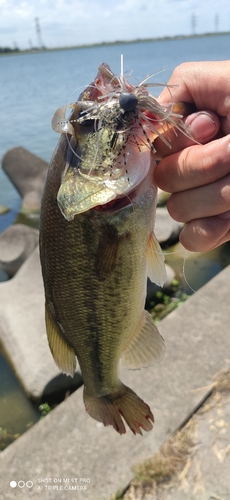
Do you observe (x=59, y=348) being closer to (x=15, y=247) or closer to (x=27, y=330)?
(x=27, y=330)

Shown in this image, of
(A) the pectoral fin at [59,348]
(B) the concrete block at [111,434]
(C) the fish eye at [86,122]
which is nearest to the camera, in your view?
(C) the fish eye at [86,122]

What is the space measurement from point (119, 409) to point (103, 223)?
3.67 feet

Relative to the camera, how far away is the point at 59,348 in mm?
1825

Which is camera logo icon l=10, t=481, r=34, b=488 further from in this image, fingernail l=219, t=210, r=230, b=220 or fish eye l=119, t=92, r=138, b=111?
fish eye l=119, t=92, r=138, b=111

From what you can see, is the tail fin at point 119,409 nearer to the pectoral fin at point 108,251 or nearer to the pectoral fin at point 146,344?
the pectoral fin at point 146,344

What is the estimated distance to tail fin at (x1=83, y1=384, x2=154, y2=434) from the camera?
6.55ft

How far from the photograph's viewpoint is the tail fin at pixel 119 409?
200cm

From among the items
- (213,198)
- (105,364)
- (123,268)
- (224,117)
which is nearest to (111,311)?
(123,268)

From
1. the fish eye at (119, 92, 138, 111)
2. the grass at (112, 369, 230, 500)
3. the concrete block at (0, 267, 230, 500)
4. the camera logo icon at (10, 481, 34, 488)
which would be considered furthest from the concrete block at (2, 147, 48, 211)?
the fish eye at (119, 92, 138, 111)

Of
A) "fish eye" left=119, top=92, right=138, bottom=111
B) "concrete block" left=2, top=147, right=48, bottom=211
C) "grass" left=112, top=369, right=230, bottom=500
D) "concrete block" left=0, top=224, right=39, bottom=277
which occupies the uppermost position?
"fish eye" left=119, top=92, right=138, bottom=111

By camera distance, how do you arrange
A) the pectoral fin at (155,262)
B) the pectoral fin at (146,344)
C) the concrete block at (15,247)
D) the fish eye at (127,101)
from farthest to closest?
1. the concrete block at (15,247)
2. the pectoral fin at (146,344)
3. the pectoral fin at (155,262)
4. the fish eye at (127,101)

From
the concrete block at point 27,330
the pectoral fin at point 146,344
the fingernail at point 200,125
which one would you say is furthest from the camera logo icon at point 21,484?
the fingernail at point 200,125

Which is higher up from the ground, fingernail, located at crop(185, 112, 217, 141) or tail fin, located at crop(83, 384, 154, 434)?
fingernail, located at crop(185, 112, 217, 141)

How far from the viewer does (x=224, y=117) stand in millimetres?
1575
